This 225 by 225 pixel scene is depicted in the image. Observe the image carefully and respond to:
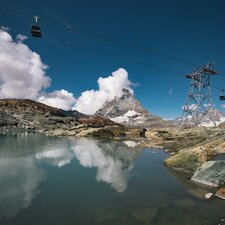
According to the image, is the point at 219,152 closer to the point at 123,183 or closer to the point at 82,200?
the point at 123,183

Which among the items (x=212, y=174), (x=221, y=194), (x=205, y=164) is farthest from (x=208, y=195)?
(x=205, y=164)

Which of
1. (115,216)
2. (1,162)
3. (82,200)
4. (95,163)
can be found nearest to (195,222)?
(115,216)

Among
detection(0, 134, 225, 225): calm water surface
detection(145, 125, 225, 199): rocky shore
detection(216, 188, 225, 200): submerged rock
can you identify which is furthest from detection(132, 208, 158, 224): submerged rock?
detection(145, 125, 225, 199): rocky shore

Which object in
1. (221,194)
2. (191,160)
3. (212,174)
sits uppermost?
(191,160)

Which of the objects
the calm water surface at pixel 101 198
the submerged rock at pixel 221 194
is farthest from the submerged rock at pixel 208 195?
the submerged rock at pixel 221 194

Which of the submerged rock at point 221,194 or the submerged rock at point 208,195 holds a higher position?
the submerged rock at point 221,194

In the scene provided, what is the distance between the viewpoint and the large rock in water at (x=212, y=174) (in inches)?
1008

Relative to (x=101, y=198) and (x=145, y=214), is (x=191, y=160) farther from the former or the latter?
(x=145, y=214)

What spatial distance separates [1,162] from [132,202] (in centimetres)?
2584

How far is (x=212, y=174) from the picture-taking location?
26.5 meters

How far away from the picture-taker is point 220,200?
2145 centimetres

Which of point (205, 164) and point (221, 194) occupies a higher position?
point (205, 164)

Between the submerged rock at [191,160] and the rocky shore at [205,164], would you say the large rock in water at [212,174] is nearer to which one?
the rocky shore at [205,164]

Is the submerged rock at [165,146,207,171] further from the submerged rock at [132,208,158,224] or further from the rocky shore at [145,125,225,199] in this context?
the submerged rock at [132,208,158,224]
